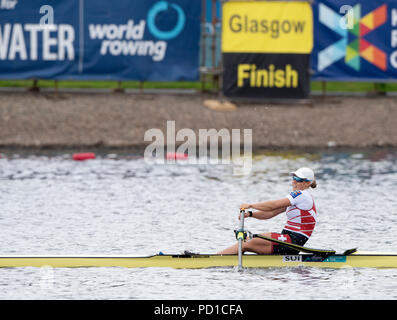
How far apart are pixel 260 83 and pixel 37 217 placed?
9.54 meters

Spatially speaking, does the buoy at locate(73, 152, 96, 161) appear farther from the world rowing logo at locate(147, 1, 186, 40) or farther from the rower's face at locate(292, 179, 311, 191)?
the rower's face at locate(292, 179, 311, 191)

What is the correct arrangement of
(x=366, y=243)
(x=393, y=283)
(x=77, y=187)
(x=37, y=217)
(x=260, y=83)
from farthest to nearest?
1. (x=260, y=83)
2. (x=77, y=187)
3. (x=37, y=217)
4. (x=366, y=243)
5. (x=393, y=283)

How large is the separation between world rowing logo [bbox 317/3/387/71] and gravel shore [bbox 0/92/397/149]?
1.30 meters

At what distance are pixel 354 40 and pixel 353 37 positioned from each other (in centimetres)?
9

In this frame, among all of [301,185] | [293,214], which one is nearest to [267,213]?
[293,214]

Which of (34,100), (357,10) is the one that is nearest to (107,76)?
(34,100)

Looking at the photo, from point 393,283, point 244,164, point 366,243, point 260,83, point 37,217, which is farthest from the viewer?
point 260,83

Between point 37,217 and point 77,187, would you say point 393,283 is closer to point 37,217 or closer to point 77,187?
point 37,217

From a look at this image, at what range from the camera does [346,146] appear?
25.3 m

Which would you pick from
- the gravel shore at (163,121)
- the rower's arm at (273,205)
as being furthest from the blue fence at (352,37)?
the rower's arm at (273,205)

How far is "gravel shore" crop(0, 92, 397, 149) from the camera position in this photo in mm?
24906

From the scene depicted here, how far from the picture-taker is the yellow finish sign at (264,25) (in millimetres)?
25219

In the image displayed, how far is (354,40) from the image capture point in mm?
26422

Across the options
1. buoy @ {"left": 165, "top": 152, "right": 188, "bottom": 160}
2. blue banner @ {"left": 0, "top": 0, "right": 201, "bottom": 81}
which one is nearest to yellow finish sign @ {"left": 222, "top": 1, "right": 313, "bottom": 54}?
blue banner @ {"left": 0, "top": 0, "right": 201, "bottom": 81}
